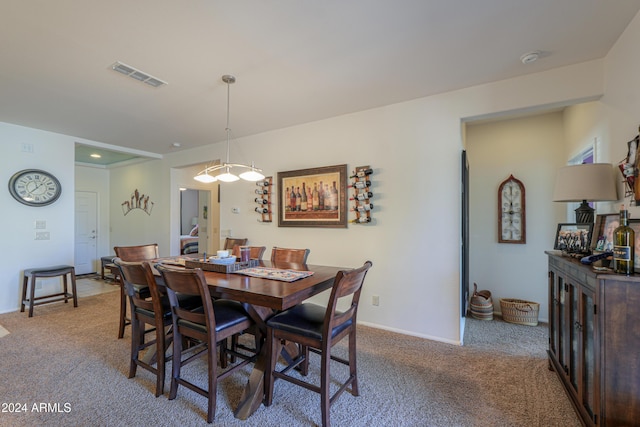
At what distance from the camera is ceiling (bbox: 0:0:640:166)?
1765mm

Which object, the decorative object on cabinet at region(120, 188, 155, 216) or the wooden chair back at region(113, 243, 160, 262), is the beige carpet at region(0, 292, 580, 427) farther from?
the decorative object on cabinet at region(120, 188, 155, 216)

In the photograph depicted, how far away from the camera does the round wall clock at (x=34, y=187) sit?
3957 mm

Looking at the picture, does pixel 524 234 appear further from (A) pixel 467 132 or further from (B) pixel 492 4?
(B) pixel 492 4

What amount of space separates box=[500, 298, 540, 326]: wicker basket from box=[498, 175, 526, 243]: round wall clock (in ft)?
2.51

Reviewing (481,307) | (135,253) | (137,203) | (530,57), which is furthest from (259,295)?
(137,203)

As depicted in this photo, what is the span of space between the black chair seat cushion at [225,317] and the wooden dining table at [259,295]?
0.09m

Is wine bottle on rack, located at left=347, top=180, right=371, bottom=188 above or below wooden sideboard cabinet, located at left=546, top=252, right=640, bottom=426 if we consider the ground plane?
above

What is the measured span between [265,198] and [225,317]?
2443 millimetres

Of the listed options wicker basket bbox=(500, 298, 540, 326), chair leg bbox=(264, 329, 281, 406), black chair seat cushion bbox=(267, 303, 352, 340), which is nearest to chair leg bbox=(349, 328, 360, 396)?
black chair seat cushion bbox=(267, 303, 352, 340)

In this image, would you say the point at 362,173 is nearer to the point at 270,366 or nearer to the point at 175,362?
the point at 270,366

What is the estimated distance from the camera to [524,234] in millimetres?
3592

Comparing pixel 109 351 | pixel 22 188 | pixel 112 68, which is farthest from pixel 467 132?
pixel 22 188

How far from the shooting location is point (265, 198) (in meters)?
4.20

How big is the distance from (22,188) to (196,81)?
338cm
